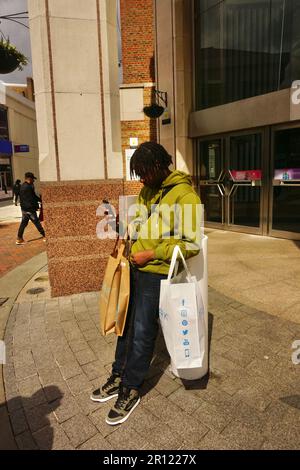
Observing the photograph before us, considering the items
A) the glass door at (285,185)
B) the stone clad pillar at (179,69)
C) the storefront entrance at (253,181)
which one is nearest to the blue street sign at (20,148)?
the stone clad pillar at (179,69)

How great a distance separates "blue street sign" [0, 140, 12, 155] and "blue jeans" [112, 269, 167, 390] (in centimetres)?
2899

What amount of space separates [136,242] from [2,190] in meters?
31.7

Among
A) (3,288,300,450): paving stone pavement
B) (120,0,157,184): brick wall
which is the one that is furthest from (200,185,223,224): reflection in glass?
(3,288,300,450): paving stone pavement

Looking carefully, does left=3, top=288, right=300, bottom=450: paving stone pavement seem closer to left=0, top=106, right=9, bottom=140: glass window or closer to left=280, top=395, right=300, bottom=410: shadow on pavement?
left=280, top=395, right=300, bottom=410: shadow on pavement

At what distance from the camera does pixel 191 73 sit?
10.0 metres

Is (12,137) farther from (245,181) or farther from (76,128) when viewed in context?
(76,128)

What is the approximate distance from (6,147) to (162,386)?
29904 mm

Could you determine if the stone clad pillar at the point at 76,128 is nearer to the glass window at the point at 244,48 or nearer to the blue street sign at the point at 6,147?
the glass window at the point at 244,48

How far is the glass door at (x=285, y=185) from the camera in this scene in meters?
7.32

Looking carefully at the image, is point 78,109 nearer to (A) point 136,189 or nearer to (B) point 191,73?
(B) point 191,73

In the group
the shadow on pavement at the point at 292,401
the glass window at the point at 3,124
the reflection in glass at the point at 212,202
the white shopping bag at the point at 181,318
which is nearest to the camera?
the white shopping bag at the point at 181,318

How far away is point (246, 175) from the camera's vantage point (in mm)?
8523

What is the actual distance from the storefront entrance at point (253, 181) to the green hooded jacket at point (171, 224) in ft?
19.2
